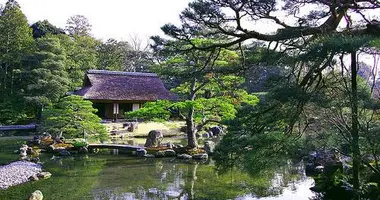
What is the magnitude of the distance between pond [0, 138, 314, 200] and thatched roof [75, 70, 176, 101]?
10005 mm

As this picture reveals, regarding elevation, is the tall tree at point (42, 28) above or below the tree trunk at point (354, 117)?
above

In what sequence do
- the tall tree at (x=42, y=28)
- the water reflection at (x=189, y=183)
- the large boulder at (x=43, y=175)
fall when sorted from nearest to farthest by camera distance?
the water reflection at (x=189, y=183) → the large boulder at (x=43, y=175) → the tall tree at (x=42, y=28)

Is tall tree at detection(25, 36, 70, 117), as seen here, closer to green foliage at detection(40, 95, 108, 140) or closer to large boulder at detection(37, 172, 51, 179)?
green foliage at detection(40, 95, 108, 140)

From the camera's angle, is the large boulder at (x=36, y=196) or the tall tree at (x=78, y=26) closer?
the large boulder at (x=36, y=196)

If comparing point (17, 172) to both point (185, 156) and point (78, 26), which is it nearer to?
point (185, 156)

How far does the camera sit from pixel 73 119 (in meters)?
13.8

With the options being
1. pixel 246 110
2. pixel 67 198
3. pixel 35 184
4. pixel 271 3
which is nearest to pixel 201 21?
pixel 271 3

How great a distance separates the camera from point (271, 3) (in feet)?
18.3

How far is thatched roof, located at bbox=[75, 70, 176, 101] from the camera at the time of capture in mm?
20867

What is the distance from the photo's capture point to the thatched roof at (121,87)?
20.9 metres

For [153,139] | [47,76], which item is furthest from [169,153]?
[47,76]

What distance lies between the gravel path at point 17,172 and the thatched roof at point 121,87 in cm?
999

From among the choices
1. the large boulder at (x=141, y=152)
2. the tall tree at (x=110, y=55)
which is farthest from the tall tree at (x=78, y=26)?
the large boulder at (x=141, y=152)

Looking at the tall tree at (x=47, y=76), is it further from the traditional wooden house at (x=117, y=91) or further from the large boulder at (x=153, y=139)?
the large boulder at (x=153, y=139)
